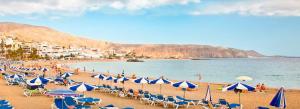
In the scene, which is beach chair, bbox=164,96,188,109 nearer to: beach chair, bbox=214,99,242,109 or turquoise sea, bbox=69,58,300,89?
beach chair, bbox=214,99,242,109

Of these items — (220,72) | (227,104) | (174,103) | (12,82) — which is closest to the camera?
(227,104)

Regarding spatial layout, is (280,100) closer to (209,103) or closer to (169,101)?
(209,103)

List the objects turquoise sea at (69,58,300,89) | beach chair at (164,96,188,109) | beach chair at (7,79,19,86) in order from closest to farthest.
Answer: beach chair at (164,96,188,109), beach chair at (7,79,19,86), turquoise sea at (69,58,300,89)

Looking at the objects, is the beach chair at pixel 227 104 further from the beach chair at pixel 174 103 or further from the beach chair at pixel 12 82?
the beach chair at pixel 12 82

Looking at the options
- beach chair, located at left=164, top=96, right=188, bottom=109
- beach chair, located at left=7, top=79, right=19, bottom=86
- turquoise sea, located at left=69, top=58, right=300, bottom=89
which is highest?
beach chair, located at left=164, top=96, right=188, bottom=109

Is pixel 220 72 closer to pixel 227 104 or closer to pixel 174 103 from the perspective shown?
pixel 174 103

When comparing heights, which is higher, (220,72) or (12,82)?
(12,82)

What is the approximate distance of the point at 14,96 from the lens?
57.2 feet

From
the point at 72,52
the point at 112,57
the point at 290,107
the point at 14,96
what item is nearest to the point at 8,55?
the point at 72,52

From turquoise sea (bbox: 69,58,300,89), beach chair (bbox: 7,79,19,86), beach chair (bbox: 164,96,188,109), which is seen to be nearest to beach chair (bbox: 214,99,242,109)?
beach chair (bbox: 164,96,188,109)

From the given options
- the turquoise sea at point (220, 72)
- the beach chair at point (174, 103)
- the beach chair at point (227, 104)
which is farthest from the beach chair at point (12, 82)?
the turquoise sea at point (220, 72)

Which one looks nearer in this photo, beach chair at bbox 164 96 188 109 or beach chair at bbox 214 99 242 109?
beach chair at bbox 214 99 242 109

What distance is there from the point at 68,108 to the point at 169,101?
13.8 ft

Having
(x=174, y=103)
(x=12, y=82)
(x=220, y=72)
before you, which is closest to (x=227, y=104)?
(x=174, y=103)
